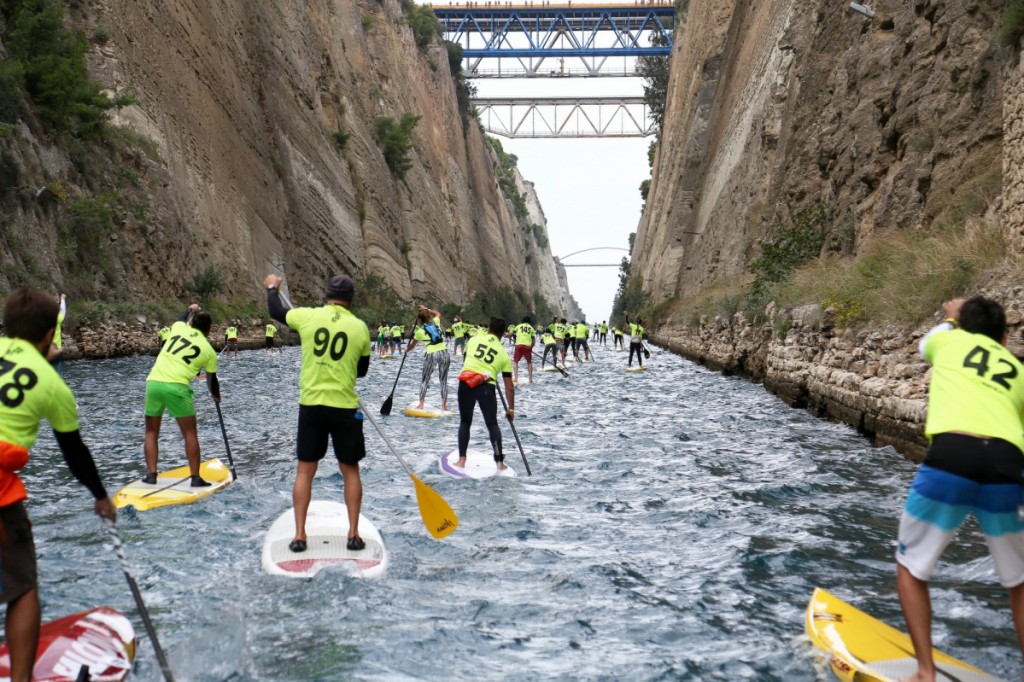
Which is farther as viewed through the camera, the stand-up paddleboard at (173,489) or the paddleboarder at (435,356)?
the paddleboarder at (435,356)

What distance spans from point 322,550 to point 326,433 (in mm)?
797

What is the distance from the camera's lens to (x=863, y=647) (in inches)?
169

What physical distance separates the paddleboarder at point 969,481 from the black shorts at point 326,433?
3605mm

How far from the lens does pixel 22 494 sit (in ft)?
12.5

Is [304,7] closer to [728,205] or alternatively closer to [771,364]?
[728,205]

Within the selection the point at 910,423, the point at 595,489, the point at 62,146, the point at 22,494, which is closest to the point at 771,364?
the point at 910,423

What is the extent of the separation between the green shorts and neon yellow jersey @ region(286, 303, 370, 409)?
2.60 metres

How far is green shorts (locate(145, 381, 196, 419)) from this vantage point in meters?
8.32

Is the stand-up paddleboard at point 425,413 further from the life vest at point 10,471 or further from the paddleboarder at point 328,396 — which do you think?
the life vest at point 10,471

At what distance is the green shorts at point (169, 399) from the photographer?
27.3 ft

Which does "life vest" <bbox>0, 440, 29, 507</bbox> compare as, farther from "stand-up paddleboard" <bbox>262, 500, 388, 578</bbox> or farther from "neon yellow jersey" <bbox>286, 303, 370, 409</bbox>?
"neon yellow jersey" <bbox>286, 303, 370, 409</bbox>

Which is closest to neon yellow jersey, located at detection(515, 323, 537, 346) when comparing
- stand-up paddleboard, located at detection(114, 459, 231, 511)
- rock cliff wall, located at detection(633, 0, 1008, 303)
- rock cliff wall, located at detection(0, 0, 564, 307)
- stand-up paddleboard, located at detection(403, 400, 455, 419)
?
rock cliff wall, located at detection(633, 0, 1008, 303)

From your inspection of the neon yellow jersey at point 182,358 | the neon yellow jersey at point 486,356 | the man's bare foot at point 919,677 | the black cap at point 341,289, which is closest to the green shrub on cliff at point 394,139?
the neon yellow jersey at point 486,356

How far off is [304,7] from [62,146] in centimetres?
2610
